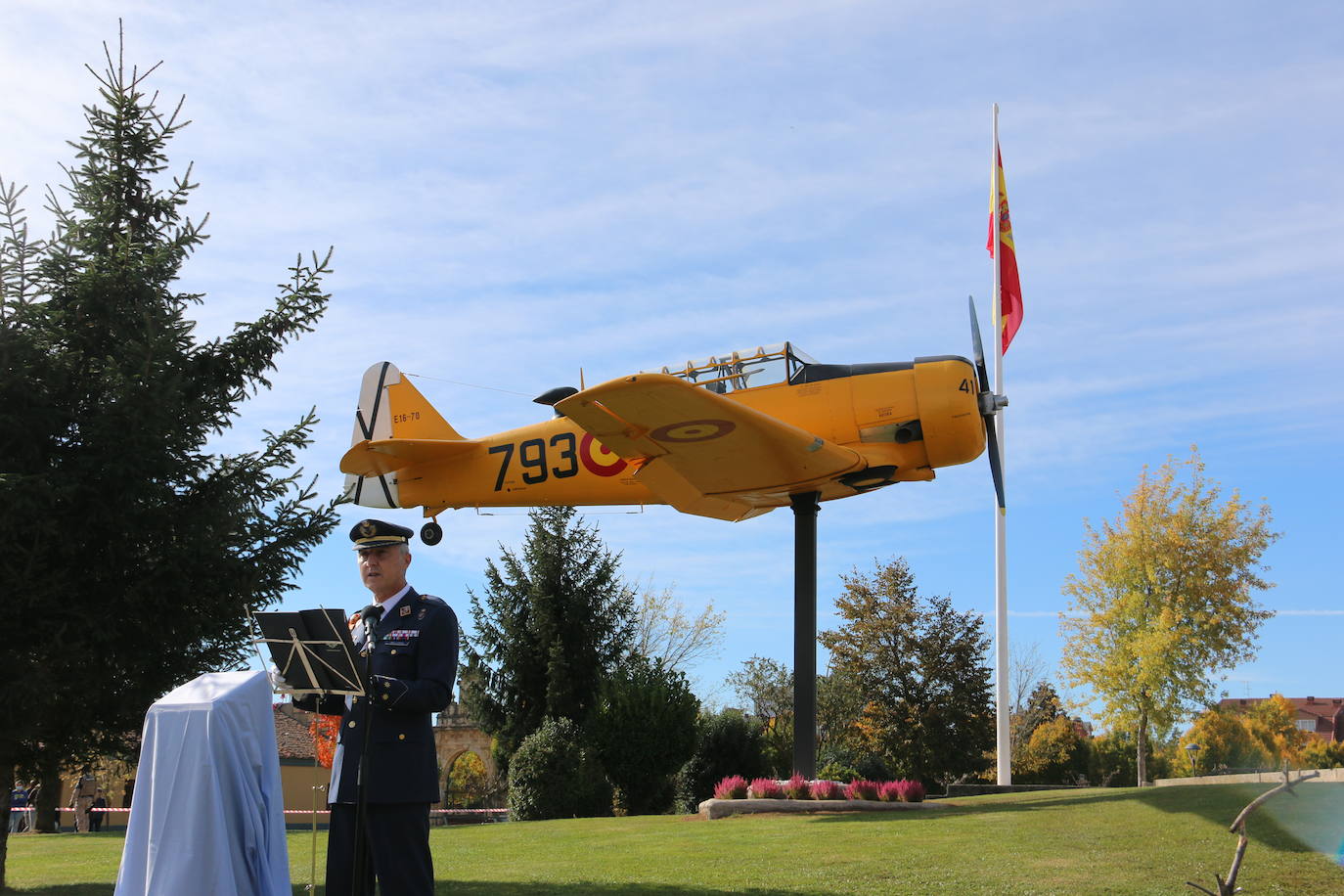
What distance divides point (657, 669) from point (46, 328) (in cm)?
1842

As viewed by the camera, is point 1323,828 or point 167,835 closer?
point 167,835

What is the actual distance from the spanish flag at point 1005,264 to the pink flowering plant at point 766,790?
538 inches

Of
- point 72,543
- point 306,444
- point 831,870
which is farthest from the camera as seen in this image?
point 306,444

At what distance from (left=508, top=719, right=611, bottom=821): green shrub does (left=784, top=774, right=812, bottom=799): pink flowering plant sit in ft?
27.1

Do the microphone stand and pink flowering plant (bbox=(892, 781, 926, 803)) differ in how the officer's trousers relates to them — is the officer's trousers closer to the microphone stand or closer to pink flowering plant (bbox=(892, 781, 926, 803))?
the microphone stand

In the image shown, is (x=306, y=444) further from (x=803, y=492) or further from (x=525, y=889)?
(x=803, y=492)

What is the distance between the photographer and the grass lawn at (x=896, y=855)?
9164 millimetres

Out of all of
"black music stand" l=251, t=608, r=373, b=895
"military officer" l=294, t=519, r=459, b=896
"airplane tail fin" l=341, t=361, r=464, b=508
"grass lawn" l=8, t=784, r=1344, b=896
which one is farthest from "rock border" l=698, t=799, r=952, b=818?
"black music stand" l=251, t=608, r=373, b=895

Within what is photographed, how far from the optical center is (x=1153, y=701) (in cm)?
2962

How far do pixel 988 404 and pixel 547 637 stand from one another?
58.4 ft

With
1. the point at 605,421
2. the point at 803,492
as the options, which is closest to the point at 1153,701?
the point at 803,492

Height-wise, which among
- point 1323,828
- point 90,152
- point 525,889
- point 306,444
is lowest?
point 525,889

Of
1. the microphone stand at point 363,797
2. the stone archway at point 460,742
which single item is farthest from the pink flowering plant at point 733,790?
the stone archway at point 460,742

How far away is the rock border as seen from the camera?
15.9 m
